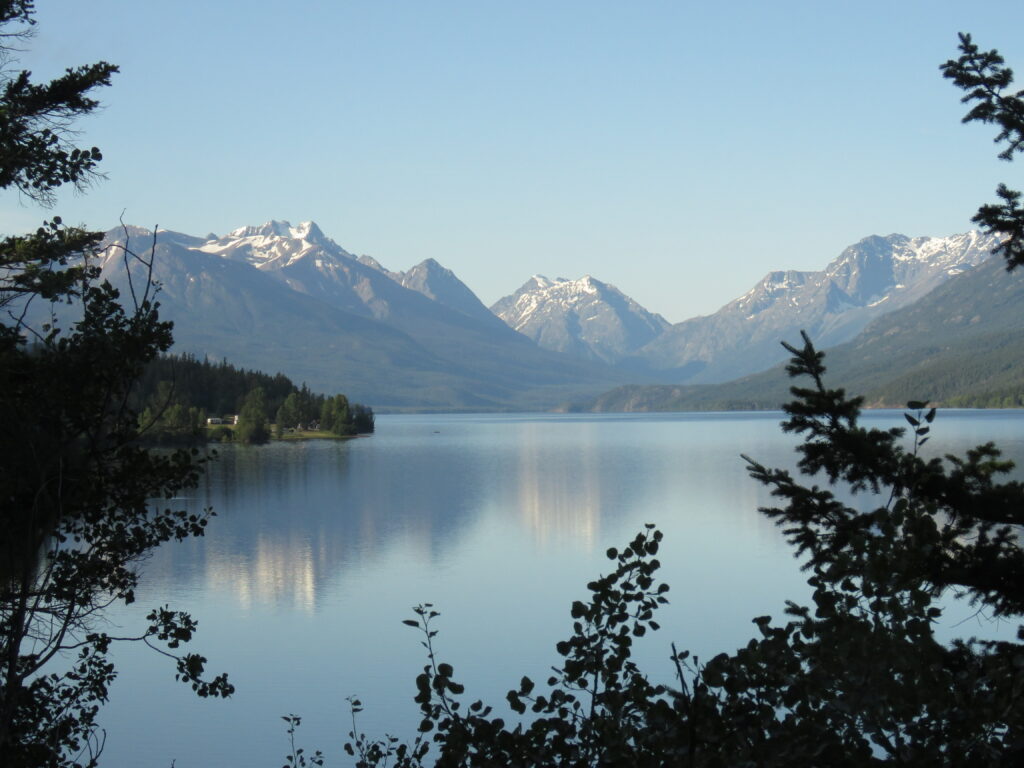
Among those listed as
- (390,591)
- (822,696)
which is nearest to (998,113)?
(822,696)

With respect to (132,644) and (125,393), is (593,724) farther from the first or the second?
(132,644)

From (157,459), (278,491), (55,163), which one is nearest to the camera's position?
(157,459)

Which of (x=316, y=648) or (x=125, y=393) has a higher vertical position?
(x=125, y=393)

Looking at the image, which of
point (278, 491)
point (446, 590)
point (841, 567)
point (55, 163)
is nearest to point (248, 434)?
point (278, 491)

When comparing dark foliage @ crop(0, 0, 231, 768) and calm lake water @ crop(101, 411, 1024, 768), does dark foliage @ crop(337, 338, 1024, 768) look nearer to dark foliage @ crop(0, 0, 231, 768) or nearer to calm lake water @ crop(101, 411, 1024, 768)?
dark foliage @ crop(0, 0, 231, 768)

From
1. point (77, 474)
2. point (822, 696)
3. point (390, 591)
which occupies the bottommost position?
point (390, 591)

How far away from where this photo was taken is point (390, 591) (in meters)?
29.7

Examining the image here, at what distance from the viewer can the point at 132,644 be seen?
943 inches

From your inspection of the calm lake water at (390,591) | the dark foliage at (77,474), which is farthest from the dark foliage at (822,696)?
the calm lake water at (390,591)

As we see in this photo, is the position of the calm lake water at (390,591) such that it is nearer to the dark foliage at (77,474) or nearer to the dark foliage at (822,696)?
the dark foliage at (77,474)

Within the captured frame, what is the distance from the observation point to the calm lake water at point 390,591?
720 inches

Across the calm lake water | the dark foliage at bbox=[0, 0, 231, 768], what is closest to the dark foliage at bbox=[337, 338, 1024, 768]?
the dark foliage at bbox=[0, 0, 231, 768]

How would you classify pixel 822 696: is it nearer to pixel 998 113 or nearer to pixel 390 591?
pixel 998 113

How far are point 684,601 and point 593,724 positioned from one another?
2213 cm
